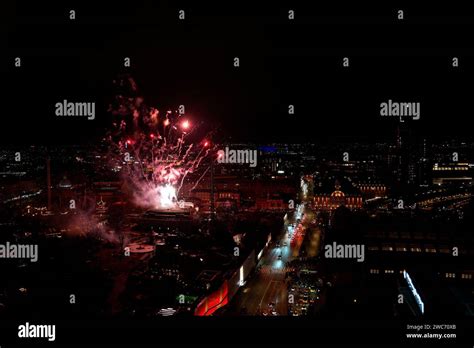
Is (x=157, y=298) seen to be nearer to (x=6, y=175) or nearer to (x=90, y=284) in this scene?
(x=90, y=284)

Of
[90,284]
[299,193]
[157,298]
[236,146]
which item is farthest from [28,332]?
[236,146]

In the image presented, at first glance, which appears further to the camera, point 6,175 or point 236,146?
point 236,146

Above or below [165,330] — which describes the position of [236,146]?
above

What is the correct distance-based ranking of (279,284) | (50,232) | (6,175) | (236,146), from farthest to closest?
(236,146) < (6,175) < (50,232) < (279,284)

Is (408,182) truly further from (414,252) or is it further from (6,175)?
(6,175)

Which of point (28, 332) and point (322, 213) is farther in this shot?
point (322, 213)

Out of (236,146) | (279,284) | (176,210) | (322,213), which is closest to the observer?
(279,284)

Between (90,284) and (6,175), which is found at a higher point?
(6,175)

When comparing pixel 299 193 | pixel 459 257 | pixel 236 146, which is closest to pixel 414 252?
pixel 459 257

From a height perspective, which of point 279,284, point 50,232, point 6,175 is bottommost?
point 279,284
